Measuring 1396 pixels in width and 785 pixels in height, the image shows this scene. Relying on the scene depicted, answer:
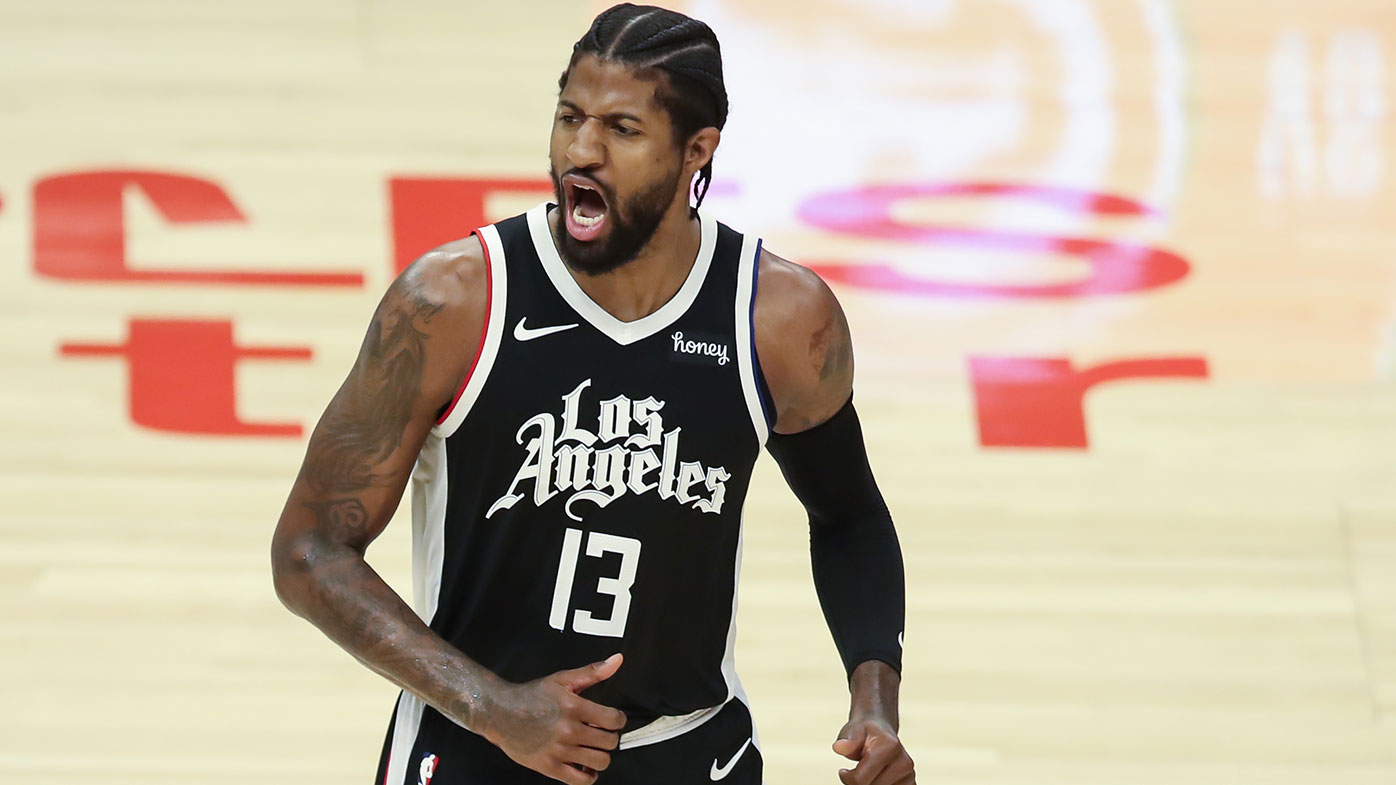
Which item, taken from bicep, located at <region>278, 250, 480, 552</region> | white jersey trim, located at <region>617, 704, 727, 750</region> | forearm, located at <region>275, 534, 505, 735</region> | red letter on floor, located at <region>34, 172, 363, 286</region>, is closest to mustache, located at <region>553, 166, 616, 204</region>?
bicep, located at <region>278, 250, 480, 552</region>

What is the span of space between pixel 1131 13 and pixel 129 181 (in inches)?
122

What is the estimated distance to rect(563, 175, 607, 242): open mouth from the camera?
6.96ft

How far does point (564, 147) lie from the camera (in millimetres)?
2094

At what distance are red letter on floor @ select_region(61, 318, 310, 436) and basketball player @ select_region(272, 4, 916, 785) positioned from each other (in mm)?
2200

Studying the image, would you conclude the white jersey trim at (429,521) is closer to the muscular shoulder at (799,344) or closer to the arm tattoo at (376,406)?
the arm tattoo at (376,406)

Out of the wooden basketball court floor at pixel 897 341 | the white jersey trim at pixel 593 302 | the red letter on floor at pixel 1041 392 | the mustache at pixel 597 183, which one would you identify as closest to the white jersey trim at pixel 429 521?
the white jersey trim at pixel 593 302

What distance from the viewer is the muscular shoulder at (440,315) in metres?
2.10

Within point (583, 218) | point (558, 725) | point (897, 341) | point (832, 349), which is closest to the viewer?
point (558, 725)

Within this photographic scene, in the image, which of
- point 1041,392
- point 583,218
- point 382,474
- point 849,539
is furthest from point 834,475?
point 1041,392

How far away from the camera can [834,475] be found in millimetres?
2422

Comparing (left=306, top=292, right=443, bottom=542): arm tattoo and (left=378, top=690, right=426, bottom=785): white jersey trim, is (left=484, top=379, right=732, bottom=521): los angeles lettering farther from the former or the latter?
(left=378, top=690, right=426, bottom=785): white jersey trim

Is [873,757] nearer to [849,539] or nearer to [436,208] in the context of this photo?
[849,539]

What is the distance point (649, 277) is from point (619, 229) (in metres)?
0.12

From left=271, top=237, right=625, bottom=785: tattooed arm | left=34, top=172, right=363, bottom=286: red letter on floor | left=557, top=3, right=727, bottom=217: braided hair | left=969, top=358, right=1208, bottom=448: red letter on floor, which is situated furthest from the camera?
left=34, top=172, right=363, bottom=286: red letter on floor
